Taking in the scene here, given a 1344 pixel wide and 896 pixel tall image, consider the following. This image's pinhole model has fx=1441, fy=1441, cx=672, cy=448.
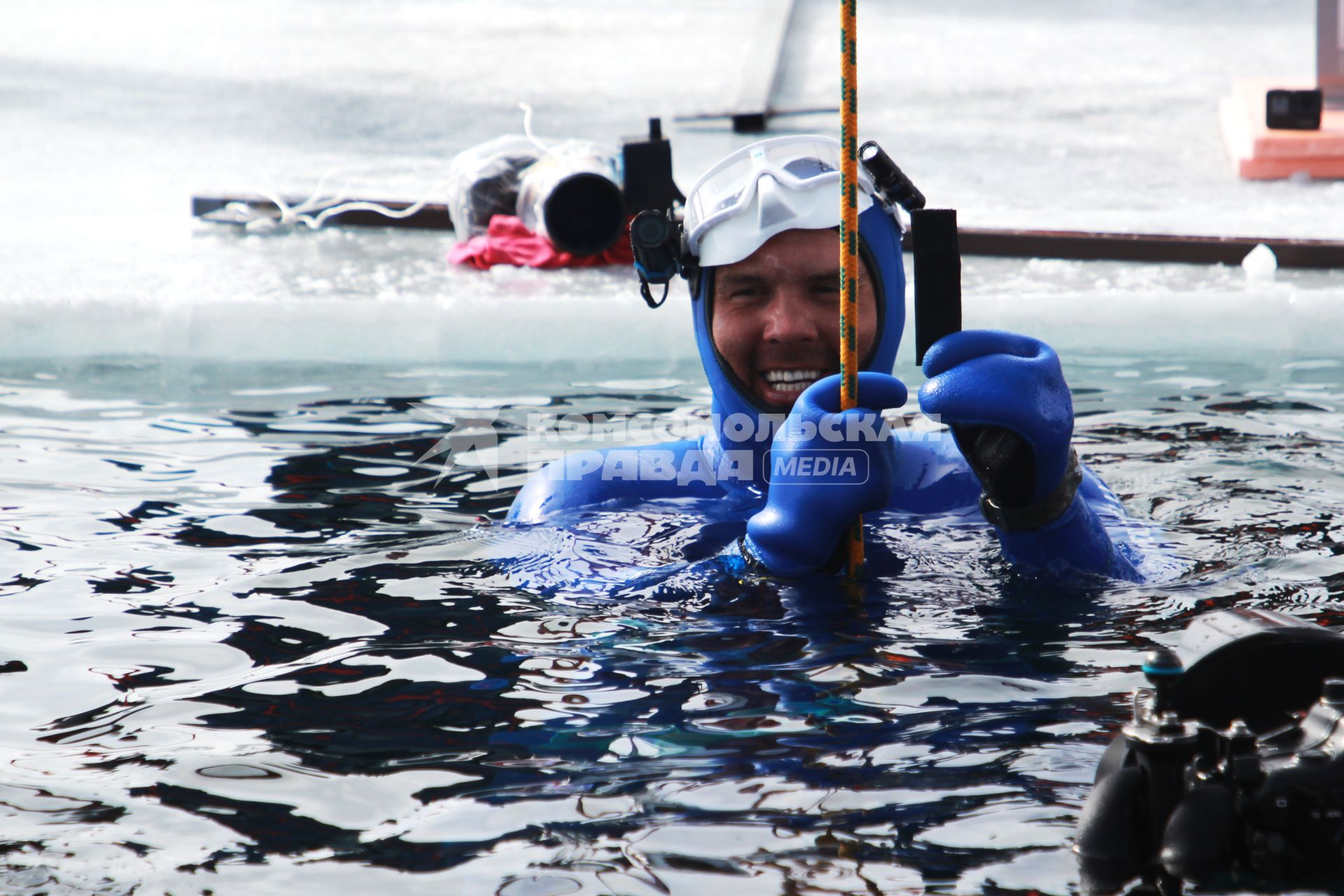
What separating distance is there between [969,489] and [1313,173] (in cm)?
470

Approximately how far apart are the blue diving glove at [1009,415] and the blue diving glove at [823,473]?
4.8 inches

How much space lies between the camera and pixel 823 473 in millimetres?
2457

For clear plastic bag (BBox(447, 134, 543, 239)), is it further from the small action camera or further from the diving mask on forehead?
the small action camera

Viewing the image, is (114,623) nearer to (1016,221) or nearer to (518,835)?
(518,835)

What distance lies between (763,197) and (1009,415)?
0.78m

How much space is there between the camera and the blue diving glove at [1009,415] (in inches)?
90.5

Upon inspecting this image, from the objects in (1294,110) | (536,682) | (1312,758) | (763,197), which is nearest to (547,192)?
(763,197)

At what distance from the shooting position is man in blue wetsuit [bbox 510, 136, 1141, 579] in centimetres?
237

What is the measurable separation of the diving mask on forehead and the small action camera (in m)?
4.80

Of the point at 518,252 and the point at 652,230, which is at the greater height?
the point at 518,252

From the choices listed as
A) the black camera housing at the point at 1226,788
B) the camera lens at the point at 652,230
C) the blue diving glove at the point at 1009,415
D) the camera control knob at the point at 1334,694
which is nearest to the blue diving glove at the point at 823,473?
the blue diving glove at the point at 1009,415

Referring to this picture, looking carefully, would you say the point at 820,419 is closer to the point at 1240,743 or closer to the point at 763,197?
the point at 763,197

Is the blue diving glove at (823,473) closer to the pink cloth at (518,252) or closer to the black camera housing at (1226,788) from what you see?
the black camera housing at (1226,788)

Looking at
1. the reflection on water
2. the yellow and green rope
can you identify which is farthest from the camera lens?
the yellow and green rope
